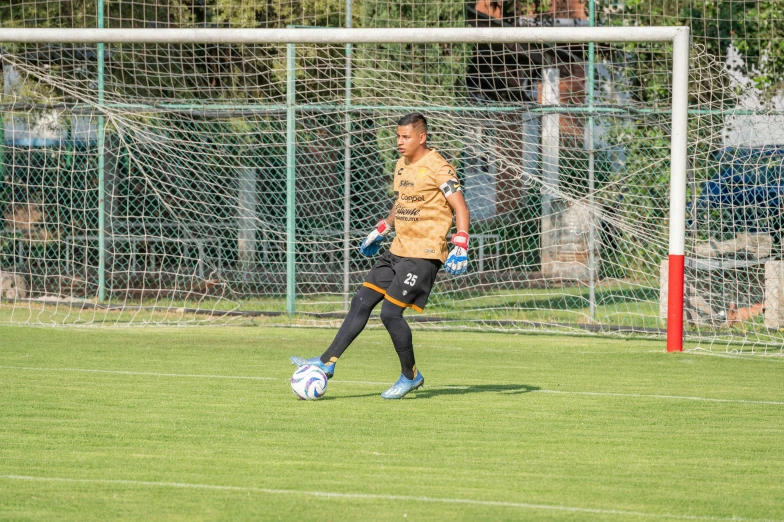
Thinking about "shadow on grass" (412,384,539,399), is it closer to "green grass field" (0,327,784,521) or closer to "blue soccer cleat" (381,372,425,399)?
"green grass field" (0,327,784,521)

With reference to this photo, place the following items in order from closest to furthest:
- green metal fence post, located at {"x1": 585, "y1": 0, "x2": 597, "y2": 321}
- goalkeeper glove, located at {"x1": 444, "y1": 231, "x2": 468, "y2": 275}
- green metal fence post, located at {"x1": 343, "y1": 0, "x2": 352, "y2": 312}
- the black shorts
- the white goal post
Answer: goalkeeper glove, located at {"x1": 444, "y1": 231, "x2": 468, "y2": 275}
the black shorts
the white goal post
green metal fence post, located at {"x1": 585, "y1": 0, "x2": 597, "y2": 321}
green metal fence post, located at {"x1": 343, "y1": 0, "x2": 352, "y2": 312}

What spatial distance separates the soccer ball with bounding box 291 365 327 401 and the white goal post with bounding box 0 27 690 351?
4.57 m

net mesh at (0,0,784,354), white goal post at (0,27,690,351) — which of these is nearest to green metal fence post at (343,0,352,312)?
net mesh at (0,0,784,354)

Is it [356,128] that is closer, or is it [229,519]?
[229,519]

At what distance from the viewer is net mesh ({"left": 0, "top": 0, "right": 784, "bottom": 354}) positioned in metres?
13.2

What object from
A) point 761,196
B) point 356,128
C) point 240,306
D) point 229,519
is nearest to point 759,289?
point 761,196

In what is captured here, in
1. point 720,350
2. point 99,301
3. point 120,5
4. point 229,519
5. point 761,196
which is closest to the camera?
point 229,519

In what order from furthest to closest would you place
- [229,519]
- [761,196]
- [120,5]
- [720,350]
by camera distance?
[120,5], [761,196], [720,350], [229,519]

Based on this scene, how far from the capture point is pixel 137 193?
1681 centimetres

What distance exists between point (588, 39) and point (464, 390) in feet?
14.3

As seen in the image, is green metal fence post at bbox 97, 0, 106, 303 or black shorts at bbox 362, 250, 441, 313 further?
green metal fence post at bbox 97, 0, 106, 303

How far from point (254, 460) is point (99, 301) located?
33.2 feet

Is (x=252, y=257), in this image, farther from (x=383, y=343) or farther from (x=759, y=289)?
(x=759, y=289)

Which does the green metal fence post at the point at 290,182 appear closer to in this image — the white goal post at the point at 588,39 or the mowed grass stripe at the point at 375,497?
the white goal post at the point at 588,39
